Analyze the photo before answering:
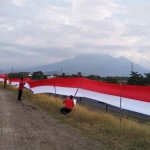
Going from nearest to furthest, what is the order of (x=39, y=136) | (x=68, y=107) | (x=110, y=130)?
(x=39, y=136)
(x=110, y=130)
(x=68, y=107)

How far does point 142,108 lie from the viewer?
991cm

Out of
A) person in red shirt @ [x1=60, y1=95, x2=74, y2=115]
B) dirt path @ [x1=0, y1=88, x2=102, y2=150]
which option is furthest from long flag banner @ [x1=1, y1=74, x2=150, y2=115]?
dirt path @ [x1=0, y1=88, x2=102, y2=150]

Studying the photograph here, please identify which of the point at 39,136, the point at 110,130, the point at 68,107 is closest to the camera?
the point at 39,136

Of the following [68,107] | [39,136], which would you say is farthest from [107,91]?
[39,136]

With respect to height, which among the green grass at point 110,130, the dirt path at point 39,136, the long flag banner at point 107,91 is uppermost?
the long flag banner at point 107,91

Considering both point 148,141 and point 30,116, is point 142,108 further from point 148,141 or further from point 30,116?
point 30,116

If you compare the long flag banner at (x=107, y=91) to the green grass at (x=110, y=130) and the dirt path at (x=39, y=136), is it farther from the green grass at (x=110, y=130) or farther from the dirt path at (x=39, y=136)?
the dirt path at (x=39, y=136)

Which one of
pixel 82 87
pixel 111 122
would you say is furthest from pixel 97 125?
pixel 82 87

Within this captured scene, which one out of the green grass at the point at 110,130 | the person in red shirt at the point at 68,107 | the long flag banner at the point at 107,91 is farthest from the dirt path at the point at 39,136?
the long flag banner at the point at 107,91

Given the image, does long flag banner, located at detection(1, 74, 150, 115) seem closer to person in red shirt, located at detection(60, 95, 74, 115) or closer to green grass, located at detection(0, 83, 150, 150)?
green grass, located at detection(0, 83, 150, 150)

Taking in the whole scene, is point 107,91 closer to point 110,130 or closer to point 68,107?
point 68,107

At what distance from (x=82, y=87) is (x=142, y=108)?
5048 mm

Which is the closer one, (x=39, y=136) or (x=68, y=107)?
(x=39, y=136)

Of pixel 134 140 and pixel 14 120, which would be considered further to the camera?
pixel 14 120
